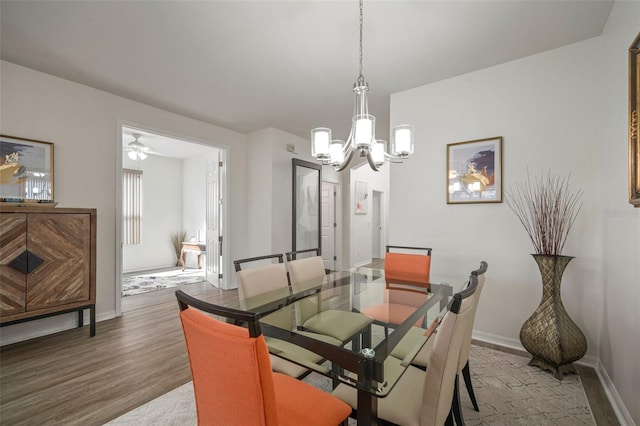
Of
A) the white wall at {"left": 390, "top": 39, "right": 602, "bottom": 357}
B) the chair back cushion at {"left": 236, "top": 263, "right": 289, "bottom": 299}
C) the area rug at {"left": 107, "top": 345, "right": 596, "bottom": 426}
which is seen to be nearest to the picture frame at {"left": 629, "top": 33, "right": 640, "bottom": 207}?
the white wall at {"left": 390, "top": 39, "right": 602, "bottom": 357}

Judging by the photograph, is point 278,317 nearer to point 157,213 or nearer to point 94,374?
point 94,374

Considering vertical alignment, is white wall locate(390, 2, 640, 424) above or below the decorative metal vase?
above

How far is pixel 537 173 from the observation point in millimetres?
2539

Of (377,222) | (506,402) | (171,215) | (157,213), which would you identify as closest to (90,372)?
(506,402)

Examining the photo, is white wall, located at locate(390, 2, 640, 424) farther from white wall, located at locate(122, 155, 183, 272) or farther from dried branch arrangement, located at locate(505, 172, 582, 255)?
white wall, located at locate(122, 155, 183, 272)

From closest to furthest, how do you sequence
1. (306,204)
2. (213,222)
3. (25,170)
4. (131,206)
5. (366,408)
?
1. (366,408)
2. (25,170)
3. (213,222)
4. (306,204)
5. (131,206)

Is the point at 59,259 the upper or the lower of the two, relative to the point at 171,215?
lower

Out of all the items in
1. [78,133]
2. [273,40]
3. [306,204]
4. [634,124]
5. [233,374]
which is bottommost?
[233,374]

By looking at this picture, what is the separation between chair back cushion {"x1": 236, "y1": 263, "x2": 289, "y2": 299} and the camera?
1.87m

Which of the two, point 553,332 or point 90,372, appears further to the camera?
point 90,372

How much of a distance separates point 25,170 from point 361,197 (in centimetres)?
592

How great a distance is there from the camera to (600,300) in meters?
2.21

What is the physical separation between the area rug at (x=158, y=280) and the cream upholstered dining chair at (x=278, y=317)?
11.5 ft

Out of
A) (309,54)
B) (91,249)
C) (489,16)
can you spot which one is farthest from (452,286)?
(91,249)
